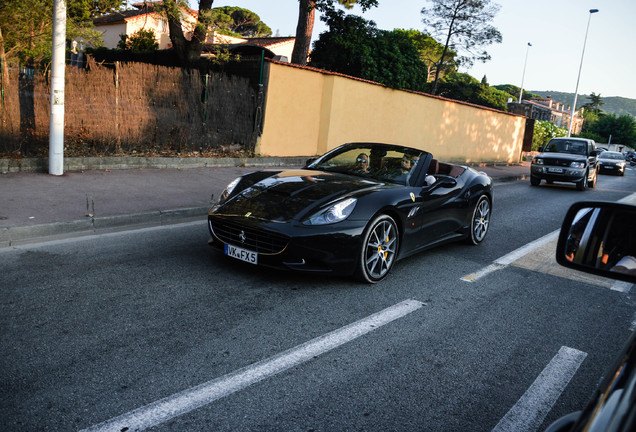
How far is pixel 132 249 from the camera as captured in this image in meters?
5.85

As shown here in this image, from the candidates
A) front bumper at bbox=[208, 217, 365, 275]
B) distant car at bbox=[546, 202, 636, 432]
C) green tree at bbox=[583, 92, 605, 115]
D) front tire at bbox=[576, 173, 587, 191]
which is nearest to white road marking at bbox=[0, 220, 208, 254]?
front bumper at bbox=[208, 217, 365, 275]

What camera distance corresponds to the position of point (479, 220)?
7332 millimetres

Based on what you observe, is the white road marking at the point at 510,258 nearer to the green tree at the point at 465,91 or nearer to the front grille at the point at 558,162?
the front grille at the point at 558,162

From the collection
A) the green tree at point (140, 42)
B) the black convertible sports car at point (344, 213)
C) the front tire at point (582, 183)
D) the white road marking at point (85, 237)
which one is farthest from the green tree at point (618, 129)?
the white road marking at point (85, 237)

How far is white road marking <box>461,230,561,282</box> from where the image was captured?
579 cm

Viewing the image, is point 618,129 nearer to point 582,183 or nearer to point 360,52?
point 360,52

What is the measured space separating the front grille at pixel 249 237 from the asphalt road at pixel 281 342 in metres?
0.35

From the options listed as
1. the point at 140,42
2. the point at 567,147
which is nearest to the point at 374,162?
the point at 567,147

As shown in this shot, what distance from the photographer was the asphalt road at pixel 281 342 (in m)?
2.83

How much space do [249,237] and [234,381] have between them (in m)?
1.95

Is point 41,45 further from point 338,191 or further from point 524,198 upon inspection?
point 524,198

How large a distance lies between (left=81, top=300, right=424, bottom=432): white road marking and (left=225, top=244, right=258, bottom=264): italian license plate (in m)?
1.23

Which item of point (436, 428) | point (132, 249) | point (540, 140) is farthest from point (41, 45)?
point (540, 140)

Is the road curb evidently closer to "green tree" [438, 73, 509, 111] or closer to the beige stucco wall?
the beige stucco wall
